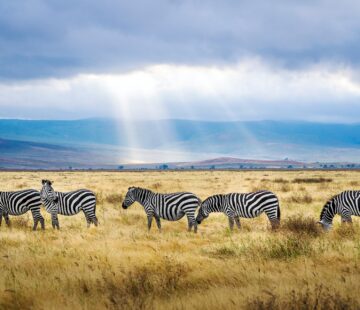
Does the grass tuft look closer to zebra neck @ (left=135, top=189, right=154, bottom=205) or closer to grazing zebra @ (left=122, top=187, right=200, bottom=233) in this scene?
grazing zebra @ (left=122, top=187, right=200, bottom=233)

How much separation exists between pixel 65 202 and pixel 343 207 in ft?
30.7

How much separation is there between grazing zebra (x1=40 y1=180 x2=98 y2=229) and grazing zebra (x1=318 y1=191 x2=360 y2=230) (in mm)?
7951

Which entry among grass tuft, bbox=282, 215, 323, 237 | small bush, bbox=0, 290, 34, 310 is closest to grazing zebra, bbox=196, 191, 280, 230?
grass tuft, bbox=282, 215, 323, 237

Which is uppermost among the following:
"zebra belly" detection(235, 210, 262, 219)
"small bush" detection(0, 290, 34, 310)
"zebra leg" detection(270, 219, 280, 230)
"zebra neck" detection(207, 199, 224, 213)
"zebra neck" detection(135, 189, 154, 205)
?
"zebra neck" detection(135, 189, 154, 205)

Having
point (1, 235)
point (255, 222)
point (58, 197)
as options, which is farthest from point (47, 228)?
point (255, 222)

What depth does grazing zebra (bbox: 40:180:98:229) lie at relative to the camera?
1766 cm

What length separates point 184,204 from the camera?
17.1 metres

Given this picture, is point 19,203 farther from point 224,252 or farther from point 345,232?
point 345,232

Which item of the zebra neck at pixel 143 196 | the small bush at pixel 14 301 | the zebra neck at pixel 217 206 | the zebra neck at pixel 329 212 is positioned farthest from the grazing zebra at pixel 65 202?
the small bush at pixel 14 301

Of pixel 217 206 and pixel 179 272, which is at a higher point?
A: pixel 217 206

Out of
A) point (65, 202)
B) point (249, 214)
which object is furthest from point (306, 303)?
point (65, 202)

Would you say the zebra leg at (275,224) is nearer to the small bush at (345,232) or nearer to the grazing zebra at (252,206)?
the grazing zebra at (252,206)

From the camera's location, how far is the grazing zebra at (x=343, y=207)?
16109 mm

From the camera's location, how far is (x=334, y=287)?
8023 millimetres
